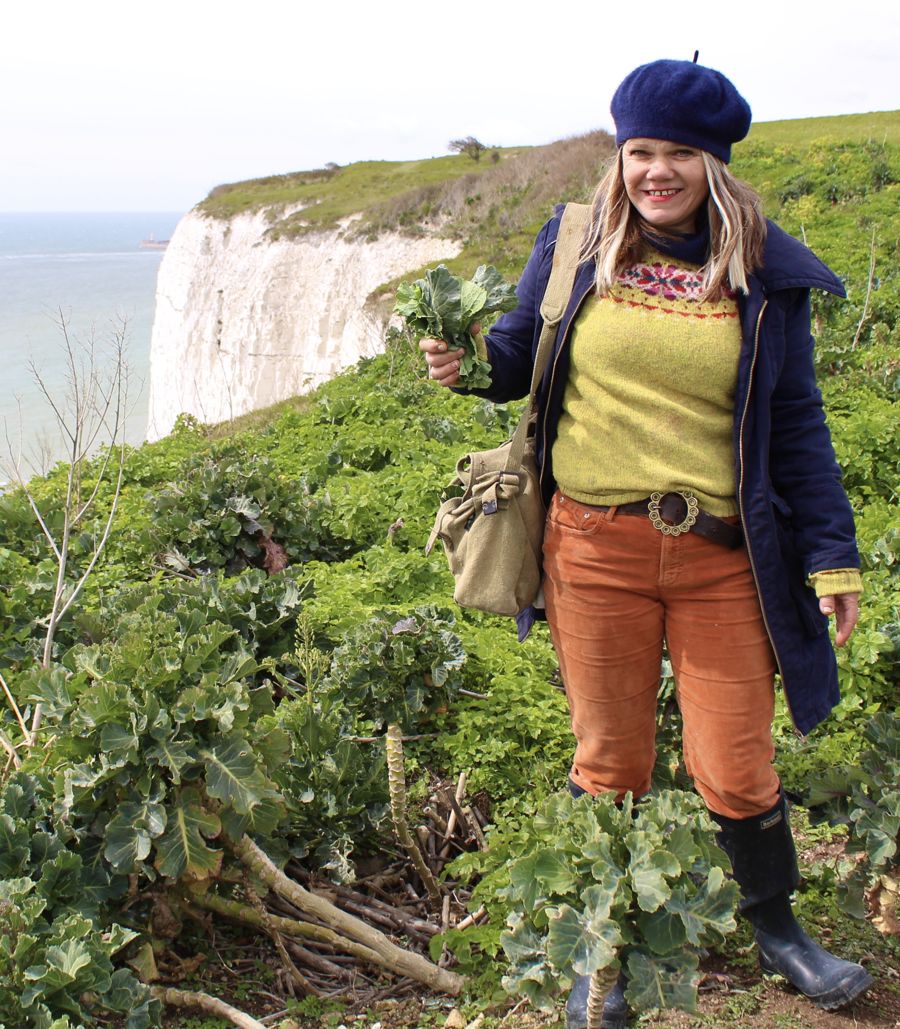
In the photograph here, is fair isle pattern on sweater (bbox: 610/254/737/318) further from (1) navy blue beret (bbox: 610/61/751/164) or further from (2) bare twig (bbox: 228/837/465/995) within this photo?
(2) bare twig (bbox: 228/837/465/995)

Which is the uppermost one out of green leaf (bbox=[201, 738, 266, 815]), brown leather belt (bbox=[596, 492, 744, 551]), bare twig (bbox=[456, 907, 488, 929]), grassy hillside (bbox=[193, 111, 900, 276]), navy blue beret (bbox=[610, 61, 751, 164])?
grassy hillside (bbox=[193, 111, 900, 276])

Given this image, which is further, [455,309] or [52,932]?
[52,932]

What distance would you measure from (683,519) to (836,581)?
40 centimetres

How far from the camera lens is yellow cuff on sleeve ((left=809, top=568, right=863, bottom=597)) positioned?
94.3 inches

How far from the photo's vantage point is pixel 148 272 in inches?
5246

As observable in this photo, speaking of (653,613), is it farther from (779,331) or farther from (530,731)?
(530,731)

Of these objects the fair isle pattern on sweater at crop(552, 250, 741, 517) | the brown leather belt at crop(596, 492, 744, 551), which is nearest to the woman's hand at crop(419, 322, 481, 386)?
the fair isle pattern on sweater at crop(552, 250, 741, 517)

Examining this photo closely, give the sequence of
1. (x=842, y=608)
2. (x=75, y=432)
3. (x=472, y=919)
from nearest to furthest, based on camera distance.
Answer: (x=842, y=608)
(x=472, y=919)
(x=75, y=432)

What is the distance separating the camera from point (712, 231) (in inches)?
92.3

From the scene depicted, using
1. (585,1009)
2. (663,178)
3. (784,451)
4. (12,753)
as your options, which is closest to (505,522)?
(784,451)

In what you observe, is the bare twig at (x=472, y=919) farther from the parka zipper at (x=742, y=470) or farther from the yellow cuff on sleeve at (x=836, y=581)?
the yellow cuff on sleeve at (x=836, y=581)

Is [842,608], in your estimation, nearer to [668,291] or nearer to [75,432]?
[668,291]

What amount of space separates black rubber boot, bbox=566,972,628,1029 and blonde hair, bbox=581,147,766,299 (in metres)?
1.77

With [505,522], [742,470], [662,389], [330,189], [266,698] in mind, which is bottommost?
[266,698]
